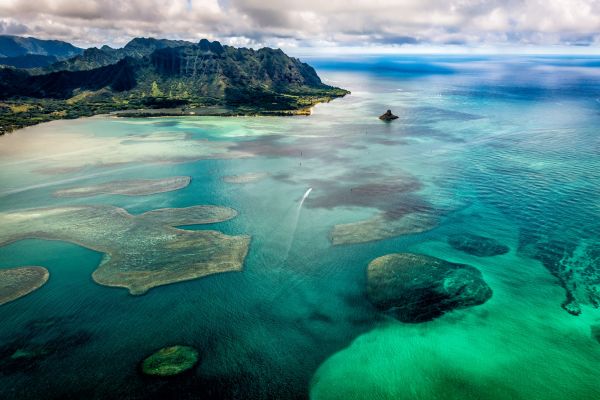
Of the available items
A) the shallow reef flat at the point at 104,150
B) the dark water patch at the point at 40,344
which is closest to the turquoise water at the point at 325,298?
the dark water patch at the point at 40,344

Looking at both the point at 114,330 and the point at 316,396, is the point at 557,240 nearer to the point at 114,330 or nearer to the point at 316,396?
the point at 316,396

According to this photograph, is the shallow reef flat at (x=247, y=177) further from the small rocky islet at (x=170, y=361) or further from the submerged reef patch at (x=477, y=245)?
the small rocky islet at (x=170, y=361)

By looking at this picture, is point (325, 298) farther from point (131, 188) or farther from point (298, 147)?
point (298, 147)

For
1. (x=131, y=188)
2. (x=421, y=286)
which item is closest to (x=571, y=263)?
(x=421, y=286)

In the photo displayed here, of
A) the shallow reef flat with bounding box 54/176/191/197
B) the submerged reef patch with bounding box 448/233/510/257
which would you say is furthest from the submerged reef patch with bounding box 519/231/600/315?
the shallow reef flat with bounding box 54/176/191/197

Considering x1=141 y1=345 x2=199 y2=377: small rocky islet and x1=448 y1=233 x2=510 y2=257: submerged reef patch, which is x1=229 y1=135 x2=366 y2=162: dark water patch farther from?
x1=141 y1=345 x2=199 y2=377: small rocky islet

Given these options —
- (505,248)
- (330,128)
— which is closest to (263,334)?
(505,248)
